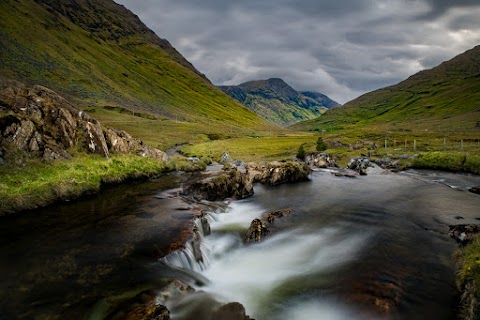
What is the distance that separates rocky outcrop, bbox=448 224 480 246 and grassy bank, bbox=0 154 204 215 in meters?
32.0

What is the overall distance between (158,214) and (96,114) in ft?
420

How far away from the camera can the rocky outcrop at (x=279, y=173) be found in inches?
1677

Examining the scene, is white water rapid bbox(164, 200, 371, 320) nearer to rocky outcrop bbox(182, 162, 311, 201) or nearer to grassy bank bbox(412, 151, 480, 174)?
rocky outcrop bbox(182, 162, 311, 201)

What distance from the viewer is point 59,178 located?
1131 inches

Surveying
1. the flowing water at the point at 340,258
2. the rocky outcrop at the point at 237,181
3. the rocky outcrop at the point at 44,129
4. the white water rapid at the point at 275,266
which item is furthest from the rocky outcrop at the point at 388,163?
the rocky outcrop at the point at 44,129

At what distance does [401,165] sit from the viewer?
55.1m

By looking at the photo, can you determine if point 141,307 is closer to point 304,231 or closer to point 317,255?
point 317,255

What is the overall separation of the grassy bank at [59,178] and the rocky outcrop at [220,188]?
977 centimetres

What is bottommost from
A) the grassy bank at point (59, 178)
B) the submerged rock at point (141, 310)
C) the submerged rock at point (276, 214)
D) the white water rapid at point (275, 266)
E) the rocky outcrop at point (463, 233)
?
the white water rapid at point (275, 266)

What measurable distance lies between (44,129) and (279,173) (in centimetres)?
2971

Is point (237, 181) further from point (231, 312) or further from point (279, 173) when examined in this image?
point (231, 312)

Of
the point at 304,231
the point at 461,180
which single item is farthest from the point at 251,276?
the point at 461,180

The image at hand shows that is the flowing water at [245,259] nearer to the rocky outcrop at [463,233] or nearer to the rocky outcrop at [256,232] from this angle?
the rocky outcrop at [256,232]

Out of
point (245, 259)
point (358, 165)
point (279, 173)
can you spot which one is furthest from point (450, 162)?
point (245, 259)
